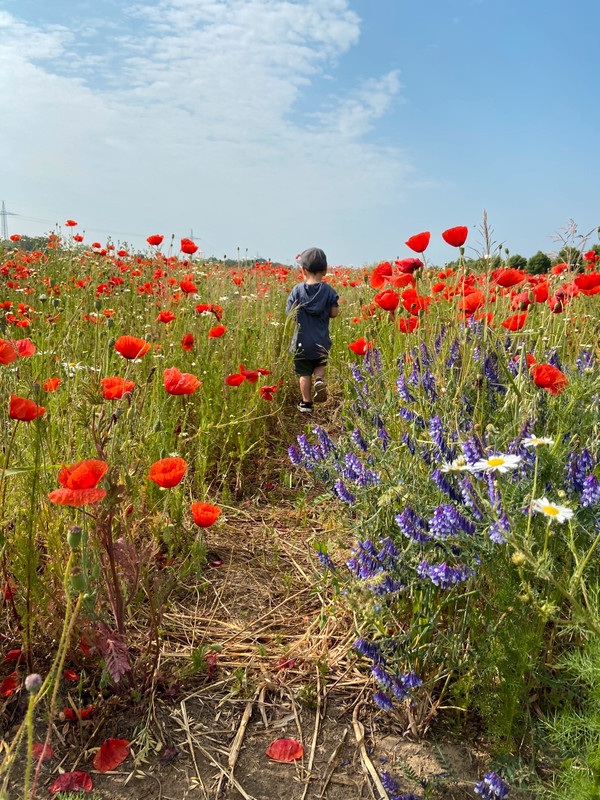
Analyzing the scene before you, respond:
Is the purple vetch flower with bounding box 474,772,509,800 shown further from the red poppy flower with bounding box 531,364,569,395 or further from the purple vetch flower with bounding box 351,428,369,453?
the purple vetch flower with bounding box 351,428,369,453

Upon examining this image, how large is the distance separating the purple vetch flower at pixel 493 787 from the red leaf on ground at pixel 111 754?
86cm

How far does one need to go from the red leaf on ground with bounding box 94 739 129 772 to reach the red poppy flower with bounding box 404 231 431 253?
181 cm

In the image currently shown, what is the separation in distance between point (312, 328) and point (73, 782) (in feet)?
11.8

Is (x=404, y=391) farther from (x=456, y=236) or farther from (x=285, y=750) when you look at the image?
(x=285, y=750)

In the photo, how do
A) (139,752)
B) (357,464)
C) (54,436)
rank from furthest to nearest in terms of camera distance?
(54,436)
(357,464)
(139,752)

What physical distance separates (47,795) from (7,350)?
1094 mm

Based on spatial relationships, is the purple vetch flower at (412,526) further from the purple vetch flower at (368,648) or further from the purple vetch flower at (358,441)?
the purple vetch flower at (358,441)

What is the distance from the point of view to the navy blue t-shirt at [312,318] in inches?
178

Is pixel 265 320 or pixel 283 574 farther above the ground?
pixel 265 320

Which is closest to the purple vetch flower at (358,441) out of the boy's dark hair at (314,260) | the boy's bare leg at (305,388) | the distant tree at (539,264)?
the boy's bare leg at (305,388)

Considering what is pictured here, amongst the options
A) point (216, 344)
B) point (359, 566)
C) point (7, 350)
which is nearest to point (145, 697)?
point (359, 566)

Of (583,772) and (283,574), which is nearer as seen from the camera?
(583,772)

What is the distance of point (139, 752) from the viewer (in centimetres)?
144

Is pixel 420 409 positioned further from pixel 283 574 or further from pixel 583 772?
pixel 583 772
